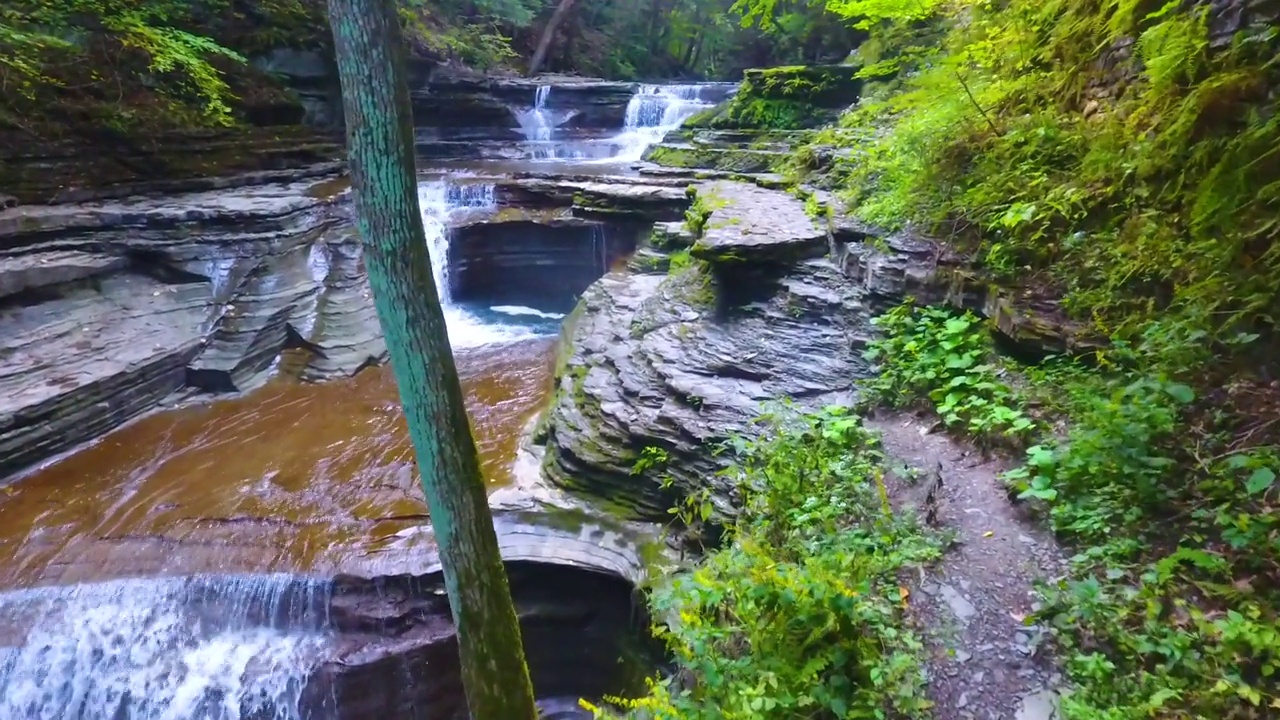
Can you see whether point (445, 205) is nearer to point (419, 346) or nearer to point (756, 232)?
point (756, 232)

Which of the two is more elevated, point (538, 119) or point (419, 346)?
point (538, 119)

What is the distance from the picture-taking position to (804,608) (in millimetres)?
2973

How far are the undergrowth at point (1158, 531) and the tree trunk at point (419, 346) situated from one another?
235 cm

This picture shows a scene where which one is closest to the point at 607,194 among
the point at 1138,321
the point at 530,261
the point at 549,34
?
the point at 530,261

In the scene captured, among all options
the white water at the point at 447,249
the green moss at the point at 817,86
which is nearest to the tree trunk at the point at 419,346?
the white water at the point at 447,249

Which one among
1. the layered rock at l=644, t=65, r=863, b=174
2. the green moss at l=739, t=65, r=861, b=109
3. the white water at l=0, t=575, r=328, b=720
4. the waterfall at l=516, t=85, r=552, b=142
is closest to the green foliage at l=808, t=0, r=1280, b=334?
the white water at l=0, t=575, r=328, b=720

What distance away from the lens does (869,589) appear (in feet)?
10.3

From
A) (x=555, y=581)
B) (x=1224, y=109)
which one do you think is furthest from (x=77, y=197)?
(x=1224, y=109)

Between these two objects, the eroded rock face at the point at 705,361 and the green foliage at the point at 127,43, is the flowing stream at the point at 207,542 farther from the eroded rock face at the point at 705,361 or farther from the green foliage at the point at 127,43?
the green foliage at the point at 127,43

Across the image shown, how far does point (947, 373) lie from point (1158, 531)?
1.90 m

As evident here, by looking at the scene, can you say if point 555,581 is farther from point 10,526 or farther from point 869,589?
point 10,526

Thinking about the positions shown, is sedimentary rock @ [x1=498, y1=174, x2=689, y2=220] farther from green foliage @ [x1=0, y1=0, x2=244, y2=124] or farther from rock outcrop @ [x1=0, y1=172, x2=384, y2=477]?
green foliage @ [x1=0, y1=0, x2=244, y2=124]

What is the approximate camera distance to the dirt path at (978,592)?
8.75 feet

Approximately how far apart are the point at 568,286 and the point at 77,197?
21.1 ft
